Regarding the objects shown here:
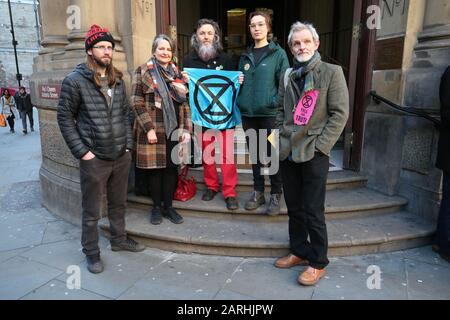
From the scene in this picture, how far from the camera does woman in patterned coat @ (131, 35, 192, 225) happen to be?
11.7ft

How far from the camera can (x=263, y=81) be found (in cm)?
356

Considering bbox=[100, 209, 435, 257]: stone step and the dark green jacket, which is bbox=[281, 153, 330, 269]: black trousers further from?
the dark green jacket

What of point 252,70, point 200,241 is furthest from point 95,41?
point 200,241

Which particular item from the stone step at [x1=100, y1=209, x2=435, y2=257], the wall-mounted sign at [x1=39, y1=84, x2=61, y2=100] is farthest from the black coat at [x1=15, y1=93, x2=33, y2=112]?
the stone step at [x1=100, y1=209, x2=435, y2=257]

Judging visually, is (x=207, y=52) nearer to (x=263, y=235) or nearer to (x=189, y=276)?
(x=263, y=235)

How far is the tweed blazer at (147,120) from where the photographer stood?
3580 millimetres

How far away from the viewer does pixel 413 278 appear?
122 inches

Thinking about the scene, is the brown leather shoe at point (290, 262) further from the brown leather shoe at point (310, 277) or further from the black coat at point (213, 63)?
the black coat at point (213, 63)

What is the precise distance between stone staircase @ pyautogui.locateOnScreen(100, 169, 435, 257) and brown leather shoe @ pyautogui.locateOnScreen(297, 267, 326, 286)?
45 centimetres

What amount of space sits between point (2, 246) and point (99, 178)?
1559 mm

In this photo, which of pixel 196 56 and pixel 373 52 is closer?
pixel 196 56

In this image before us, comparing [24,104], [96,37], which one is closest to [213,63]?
[96,37]

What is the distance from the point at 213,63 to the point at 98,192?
182 centimetres

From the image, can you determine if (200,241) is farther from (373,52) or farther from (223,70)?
(373,52)
